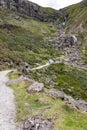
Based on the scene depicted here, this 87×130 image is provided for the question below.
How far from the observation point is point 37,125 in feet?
98.9

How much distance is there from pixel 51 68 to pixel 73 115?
154175mm

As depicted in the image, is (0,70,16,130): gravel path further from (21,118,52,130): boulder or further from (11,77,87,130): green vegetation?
(21,118,52,130): boulder

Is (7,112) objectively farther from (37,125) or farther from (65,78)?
(65,78)

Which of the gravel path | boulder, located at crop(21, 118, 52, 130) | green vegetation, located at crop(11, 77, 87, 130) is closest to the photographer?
boulder, located at crop(21, 118, 52, 130)

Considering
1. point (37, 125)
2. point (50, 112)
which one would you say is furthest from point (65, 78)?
point (37, 125)

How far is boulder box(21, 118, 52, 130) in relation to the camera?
97.5 feet

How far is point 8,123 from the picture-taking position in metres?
33.4

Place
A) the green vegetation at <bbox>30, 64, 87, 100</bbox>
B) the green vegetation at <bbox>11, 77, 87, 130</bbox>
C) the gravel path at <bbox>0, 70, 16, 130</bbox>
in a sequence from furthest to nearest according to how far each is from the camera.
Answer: the green vegetation at <bbox>30, 64, 87, 100</bbox>, the gravel path at <bbox>0, 70, 16, 130</bbox>, the green vegetation at <bbox>11, 77, 87, 130</bbox>

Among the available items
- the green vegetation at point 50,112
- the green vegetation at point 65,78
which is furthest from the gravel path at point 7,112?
the green vegetation at point 65,78

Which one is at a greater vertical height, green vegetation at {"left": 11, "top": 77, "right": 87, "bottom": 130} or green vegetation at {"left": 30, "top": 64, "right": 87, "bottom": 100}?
green vegetation at {"left": 11, "top": 77, "right": 87, "bottom": 130}

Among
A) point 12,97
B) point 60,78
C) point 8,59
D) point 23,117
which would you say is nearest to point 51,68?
point 60,78

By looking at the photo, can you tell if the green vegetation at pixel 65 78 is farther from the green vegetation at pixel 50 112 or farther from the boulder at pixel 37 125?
the boulder at pixel 37 125

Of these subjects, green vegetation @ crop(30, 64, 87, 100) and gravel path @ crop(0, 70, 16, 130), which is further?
green vegetation @ crop(30, 64, 87, 100)

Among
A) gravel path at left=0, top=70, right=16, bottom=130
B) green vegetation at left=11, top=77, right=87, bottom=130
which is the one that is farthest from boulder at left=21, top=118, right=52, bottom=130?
gravel path at left=0, top=70, right=16, bottom=130
